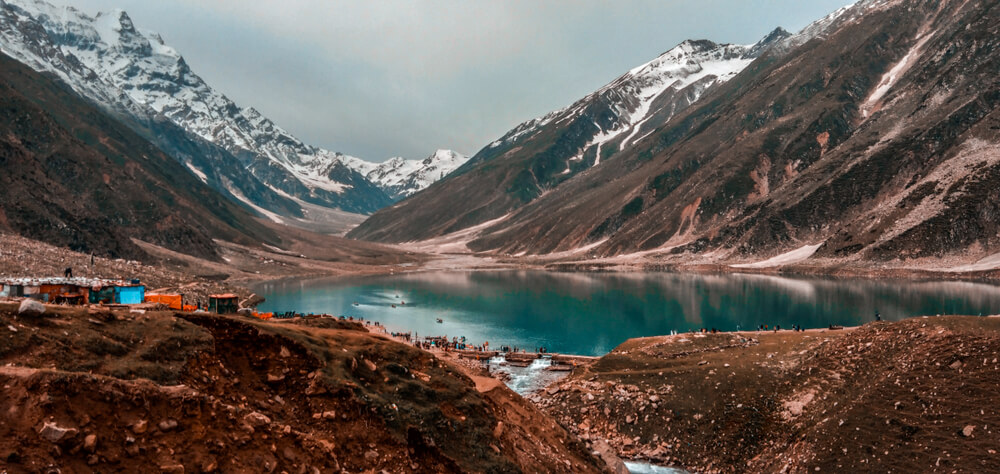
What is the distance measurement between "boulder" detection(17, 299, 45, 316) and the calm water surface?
6710 cm

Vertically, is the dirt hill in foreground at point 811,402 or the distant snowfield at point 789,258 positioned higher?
the distant snowfield at point 789,258

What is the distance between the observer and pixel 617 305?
12619 cm

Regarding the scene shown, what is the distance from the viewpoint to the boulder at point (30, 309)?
59.5ft

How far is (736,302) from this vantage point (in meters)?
120

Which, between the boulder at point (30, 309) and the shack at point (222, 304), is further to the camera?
the shack at point (222, 304)

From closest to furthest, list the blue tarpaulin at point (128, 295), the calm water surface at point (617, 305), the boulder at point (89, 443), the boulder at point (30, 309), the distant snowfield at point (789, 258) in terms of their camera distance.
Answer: the boulder at point (89, 443), the boulder at point (30, 309), the blue tarpaulin at point (128, 295), the calm water surface at point (617, 305), the distant snowfield at point (789, 258)

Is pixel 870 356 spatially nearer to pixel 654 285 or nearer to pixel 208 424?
pixel 208 424

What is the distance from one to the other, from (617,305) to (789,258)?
89731 millimetres

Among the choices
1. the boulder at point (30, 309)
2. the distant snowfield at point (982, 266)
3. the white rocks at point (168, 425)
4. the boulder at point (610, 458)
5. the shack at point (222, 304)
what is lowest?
the boulder at point (610, 458)

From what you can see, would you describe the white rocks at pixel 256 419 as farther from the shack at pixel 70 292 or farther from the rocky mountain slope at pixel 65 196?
the rocky mountain slope at pixel 65 196

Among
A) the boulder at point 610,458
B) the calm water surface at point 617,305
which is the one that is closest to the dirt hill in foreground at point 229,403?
the boulder at point 610,458

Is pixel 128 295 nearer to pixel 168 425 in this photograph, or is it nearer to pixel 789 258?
pixel 168 425

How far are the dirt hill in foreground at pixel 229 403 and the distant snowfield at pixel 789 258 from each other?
6968 inches

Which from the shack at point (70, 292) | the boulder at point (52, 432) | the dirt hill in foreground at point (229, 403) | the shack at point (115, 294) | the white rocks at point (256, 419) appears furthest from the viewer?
the shack at point (115, 294)
